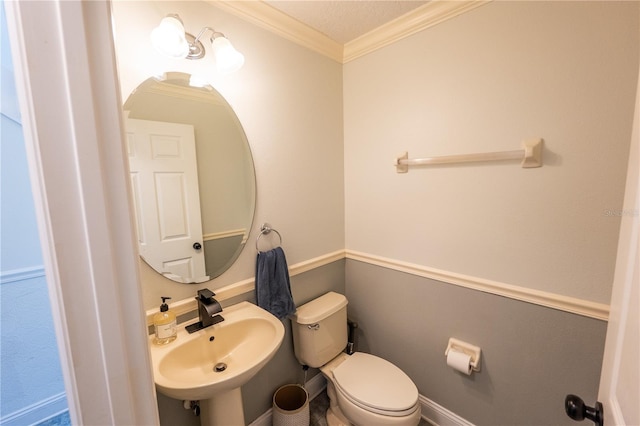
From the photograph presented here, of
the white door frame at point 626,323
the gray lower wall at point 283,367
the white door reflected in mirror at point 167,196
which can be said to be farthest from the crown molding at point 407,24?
the gray lower wall at point 283,367

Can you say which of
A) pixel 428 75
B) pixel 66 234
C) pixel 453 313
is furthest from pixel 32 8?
pixel 453 313

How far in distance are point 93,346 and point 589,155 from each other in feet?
5.31

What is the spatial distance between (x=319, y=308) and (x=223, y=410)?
2.29 ft

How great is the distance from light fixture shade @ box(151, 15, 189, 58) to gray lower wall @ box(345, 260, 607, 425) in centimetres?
158

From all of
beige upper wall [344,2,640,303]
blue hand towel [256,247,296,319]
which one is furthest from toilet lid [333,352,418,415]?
beige upper wall [344,2,640,303]

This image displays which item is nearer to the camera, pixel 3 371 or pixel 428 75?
pixel 3 371

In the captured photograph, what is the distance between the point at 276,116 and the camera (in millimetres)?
1481

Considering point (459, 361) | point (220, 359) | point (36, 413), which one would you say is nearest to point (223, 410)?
point (220, 359)

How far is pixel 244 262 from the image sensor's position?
1.41m

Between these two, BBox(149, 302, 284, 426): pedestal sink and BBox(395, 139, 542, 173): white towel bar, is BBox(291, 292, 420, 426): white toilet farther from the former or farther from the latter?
BBox(395, 139, 542, 173): white towel bar

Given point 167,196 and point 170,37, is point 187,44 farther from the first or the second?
point 167,196

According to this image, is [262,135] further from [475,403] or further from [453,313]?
[475,403]

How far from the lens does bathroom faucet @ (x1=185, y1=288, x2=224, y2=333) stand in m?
1.13

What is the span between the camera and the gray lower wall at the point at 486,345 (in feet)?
3.82
